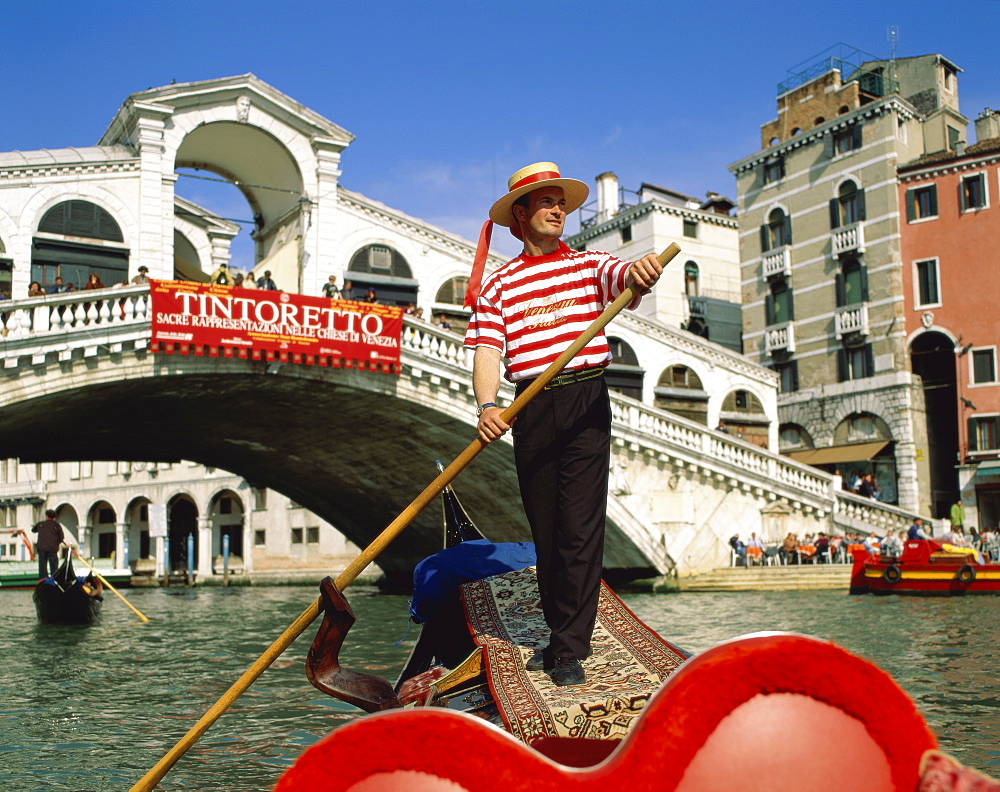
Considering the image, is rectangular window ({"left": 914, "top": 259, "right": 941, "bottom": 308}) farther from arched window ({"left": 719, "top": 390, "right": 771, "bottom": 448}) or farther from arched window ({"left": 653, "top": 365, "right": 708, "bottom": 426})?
arched window ({"left": 653, "top": 365, "right": 708, "bottom": 426})

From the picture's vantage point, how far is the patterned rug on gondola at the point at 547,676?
1.73 metres

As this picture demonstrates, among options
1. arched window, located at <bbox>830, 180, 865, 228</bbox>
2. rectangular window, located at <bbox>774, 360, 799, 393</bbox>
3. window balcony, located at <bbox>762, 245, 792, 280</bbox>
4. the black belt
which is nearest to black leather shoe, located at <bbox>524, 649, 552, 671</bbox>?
the black belt

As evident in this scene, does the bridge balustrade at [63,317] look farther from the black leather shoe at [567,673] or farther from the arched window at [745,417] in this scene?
the arched window at [745,417]

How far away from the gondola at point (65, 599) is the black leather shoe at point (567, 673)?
28.0 feet

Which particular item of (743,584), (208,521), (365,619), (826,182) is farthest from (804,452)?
(208,521)

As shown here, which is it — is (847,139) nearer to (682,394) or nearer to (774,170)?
(774,170)

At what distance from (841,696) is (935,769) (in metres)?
0.11

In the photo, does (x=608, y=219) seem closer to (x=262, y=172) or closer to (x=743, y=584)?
(x=262, y=172)

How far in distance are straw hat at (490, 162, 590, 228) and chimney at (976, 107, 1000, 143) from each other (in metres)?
20.6

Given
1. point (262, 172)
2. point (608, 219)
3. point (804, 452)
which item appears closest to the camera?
point (262, 172)

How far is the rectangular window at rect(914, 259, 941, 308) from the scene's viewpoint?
18.3m

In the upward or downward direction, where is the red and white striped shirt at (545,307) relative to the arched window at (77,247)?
downward

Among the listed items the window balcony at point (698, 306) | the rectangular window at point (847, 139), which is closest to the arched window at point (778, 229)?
the rectangular window at point (847, 139)

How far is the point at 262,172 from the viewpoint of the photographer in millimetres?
15047
